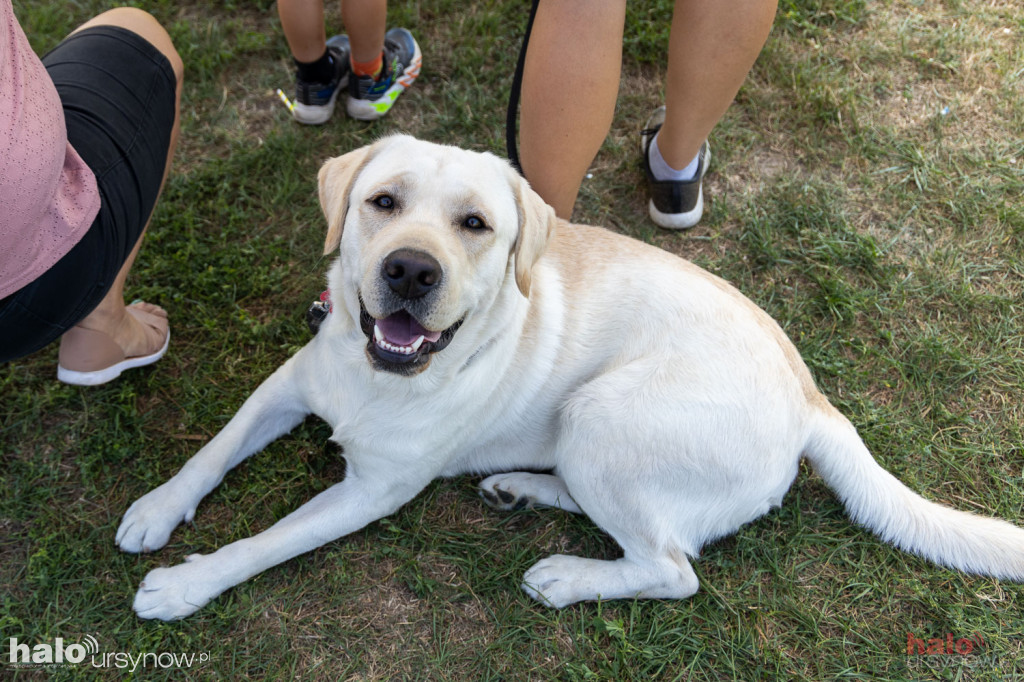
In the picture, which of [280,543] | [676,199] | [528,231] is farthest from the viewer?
[676,199]

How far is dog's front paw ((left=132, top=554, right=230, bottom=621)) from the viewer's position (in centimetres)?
245

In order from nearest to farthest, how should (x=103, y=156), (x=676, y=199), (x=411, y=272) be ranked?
(x=411, y=272), (x=103, y=156), (x=676, y=199)

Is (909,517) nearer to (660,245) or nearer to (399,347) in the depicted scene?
(660,245)

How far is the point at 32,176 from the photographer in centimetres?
197

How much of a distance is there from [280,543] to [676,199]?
251 cm

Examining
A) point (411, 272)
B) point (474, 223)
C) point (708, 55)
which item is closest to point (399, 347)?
point (411, 272)

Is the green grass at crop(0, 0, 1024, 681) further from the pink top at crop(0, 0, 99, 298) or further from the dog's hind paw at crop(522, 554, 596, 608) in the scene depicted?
the pink top at crop(0, 0, 99, 298)

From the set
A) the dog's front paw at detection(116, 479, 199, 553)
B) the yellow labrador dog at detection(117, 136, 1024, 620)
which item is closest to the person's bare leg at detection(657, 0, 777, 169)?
the yellow labrador dog at detection(117, 136, 1024, 620)

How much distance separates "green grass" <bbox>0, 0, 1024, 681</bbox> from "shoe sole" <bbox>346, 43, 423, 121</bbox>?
0.29 ft

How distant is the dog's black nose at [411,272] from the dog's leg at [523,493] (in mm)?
1150

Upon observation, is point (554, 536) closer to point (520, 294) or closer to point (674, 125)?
point (520, 294)

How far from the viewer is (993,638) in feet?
8.72

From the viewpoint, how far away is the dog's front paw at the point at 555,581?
2.62m

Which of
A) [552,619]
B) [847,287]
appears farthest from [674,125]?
[552,619]
